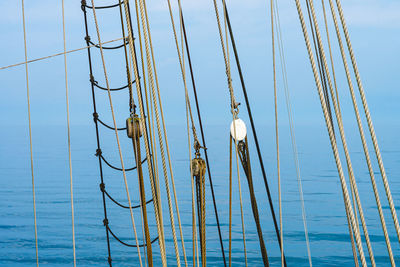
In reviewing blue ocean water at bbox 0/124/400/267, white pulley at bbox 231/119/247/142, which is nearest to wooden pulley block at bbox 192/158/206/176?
white pulley at bbox 231/119/247/142

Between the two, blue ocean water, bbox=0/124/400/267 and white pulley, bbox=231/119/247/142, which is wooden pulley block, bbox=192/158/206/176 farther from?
blue ocean water, bbox=0/124/400/267

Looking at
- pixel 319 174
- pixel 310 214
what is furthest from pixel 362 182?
pixel 310 214

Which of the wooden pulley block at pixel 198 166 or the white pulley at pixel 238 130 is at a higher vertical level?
the white pulley at pixel 238 130

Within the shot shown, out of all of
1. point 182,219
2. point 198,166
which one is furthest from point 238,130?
point 182,219

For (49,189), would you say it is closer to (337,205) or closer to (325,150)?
(337,205)

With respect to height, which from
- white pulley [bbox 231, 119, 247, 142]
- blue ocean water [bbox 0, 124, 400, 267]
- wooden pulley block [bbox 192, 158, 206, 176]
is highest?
blue ocean water [bbox 0, 124, 400, 267]

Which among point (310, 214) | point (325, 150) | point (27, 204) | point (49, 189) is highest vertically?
point (325, 150)

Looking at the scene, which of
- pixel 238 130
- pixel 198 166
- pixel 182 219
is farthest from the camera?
pixel 182 219

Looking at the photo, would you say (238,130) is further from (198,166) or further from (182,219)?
(182,219)

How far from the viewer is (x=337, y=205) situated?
42.0ft

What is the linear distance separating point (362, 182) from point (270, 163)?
221 inches

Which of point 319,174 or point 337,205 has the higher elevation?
point 319,174

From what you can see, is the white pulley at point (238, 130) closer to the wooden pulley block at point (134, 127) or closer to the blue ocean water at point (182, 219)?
the wooden pulley block at point (134, 127)

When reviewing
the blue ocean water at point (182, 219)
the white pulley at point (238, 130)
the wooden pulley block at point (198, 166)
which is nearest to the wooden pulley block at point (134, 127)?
the wooden pulley block at point (198, 166)
